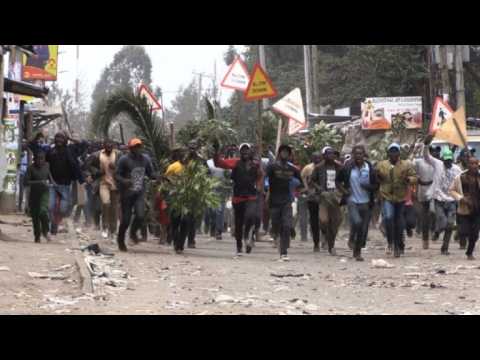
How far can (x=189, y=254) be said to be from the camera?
1720cm

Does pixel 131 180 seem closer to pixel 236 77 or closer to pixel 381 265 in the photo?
pixel 381 265

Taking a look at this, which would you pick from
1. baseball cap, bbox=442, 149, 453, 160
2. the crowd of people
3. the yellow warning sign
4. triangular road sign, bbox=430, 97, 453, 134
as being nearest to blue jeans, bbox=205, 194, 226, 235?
the crowd of people

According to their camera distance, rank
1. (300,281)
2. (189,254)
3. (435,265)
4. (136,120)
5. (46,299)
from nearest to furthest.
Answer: (46,299), (300,281), (435,265), (189,254), (136,120)

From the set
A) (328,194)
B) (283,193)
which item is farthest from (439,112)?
(283,193)

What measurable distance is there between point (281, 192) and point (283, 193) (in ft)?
0.12

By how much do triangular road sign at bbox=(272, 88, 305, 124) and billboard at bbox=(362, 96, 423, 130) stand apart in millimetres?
8493

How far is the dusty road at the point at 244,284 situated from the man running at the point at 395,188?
512 mm

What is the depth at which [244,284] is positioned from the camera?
13.0 m

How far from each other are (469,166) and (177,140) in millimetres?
6477

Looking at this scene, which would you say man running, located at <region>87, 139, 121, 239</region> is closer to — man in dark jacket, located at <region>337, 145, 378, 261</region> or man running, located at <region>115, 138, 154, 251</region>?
man running, located at <region>115, 138, 154, 251</region>
